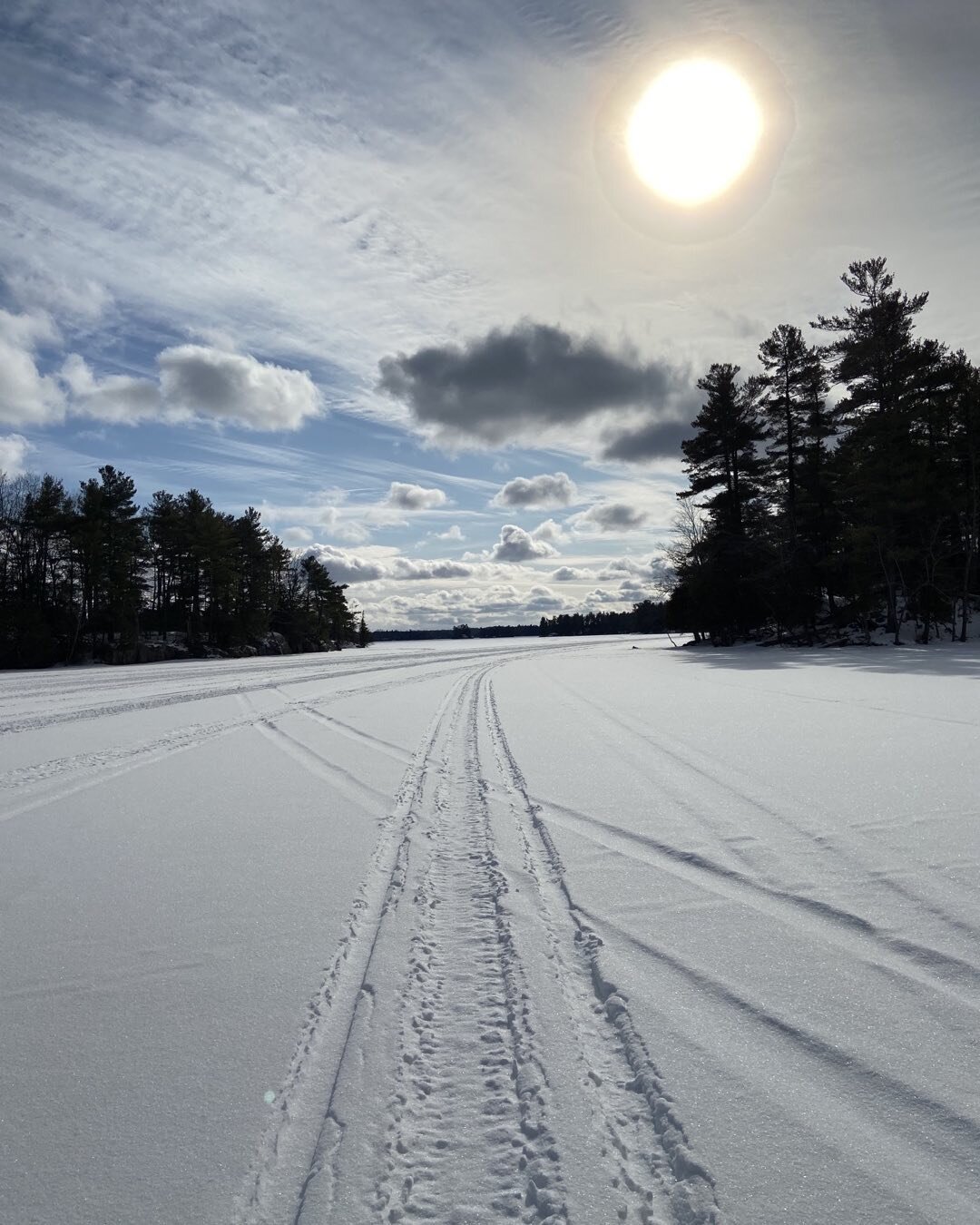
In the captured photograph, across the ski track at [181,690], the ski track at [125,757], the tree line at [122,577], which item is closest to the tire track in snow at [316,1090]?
the ski track at [125,757]

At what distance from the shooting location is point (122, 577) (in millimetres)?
42188

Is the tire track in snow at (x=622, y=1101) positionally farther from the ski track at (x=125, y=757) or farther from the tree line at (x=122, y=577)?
the tree line at (x=122, y=577)

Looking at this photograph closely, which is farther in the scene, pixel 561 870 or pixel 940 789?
pixel 940 789

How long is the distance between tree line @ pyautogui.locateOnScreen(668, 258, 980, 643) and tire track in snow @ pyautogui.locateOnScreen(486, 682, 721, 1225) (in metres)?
28.6

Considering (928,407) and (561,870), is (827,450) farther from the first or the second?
(561,870)

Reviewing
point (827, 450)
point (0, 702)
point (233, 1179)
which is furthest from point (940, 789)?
point (827, 450)

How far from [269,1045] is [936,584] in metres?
32.9

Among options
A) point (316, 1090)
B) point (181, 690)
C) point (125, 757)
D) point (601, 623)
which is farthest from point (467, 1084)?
point (601, 623)

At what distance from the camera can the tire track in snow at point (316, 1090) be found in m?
1.92

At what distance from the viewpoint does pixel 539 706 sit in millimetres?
13344

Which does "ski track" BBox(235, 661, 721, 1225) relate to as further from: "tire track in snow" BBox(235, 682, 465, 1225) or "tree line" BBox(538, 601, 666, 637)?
"tree line" BBox(538, 601, 666, 637)

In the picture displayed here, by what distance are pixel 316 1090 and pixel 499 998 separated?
844 millimetres

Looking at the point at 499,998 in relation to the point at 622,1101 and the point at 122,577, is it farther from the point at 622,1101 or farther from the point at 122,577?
the point at 122,577

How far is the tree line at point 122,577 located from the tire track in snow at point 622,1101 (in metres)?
41.6
